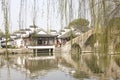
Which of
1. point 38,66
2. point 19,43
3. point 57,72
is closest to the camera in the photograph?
point 57,72

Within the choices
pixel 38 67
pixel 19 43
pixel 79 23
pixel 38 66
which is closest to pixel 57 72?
pixel 38 67

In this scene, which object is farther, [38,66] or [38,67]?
[38,66]

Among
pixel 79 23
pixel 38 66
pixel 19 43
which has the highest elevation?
pixel 79 23

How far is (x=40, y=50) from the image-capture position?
56.7 metres

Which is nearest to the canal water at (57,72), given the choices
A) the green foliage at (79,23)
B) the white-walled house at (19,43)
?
the green foliage at (79,23)

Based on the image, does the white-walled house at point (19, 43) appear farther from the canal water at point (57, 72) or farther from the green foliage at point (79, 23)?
the green foliage at point (79, 23)

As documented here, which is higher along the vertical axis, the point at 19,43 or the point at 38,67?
the point at 19,43

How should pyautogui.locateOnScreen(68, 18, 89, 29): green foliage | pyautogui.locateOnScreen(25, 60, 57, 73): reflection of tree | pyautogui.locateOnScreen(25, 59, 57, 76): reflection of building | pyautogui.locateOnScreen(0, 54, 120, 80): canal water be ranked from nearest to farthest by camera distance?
pyautogui.locateOnScreen(68, 18, 89, 29): green foliage, pyautogui.locateOnScreen(0, 54, 120, 80): canal water, pyautogui.locateOnScreen(25, 59, 57, 76): reflection of building, pyautogui.locateOnScreen(25, 60, 57, 73): reflection of tree

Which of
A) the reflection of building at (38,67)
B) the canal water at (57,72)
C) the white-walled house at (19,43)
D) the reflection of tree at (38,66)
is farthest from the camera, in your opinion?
the white-walled house at (19,43)

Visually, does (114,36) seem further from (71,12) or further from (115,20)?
(71,12)

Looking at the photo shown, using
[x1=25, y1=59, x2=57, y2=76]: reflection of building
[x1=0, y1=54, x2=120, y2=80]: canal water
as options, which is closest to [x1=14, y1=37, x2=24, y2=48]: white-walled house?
[x1=25, y1=59, x2=57, y2=76]: reflection of building

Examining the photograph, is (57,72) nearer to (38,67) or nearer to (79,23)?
(38,67)

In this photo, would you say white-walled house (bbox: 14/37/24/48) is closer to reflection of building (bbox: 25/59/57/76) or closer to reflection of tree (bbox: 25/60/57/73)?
reflection of building (bbox: 25/59/57/76)

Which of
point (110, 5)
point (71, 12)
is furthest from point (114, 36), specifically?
point (71, 12)
